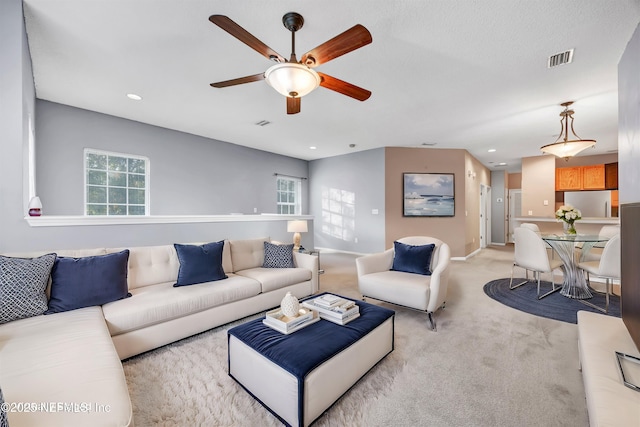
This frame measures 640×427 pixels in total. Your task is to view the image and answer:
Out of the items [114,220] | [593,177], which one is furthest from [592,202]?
[114,220]

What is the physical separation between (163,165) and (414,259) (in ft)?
14.9

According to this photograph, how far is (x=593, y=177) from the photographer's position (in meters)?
6.41

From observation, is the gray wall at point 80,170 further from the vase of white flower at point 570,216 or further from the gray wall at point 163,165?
the vase of white flower at point 570,216

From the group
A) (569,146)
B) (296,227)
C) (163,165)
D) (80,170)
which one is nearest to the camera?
(569,146)

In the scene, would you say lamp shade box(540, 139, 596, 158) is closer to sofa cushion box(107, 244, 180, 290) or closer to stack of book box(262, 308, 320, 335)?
stack of book box(262, 308, 320, 335)

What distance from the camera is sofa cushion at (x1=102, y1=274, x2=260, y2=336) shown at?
6.56ft

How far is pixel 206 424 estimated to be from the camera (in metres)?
1.46

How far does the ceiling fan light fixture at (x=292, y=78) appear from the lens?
1838mm

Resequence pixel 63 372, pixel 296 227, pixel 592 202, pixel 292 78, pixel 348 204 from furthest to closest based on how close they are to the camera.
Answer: pixel 348 204
pixel 592 202
pixel 296 227
pixel 292 78
pixel 63 372

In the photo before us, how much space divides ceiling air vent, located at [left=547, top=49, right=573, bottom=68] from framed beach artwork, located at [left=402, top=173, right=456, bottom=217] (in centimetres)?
360

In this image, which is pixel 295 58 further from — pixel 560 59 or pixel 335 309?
pixel 560 59

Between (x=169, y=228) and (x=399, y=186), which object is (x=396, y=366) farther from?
(x=399, y=186)

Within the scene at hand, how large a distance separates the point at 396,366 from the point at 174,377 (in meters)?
1.59

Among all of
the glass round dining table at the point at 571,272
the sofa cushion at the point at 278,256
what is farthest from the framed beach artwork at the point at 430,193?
the sofa cushion at the point at 278,256
